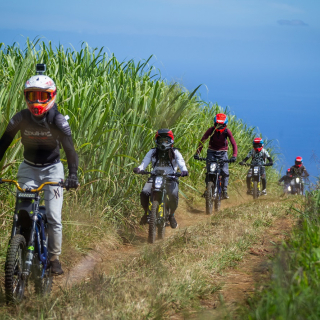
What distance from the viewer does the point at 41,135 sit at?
4379mm

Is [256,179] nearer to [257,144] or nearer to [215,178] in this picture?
[257,144]

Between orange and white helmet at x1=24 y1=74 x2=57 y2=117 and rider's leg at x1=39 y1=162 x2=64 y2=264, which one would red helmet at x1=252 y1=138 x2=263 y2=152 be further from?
orange and white helmet at x1=24 y1=74 x2=57 y2=117

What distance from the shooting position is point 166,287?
4.04m

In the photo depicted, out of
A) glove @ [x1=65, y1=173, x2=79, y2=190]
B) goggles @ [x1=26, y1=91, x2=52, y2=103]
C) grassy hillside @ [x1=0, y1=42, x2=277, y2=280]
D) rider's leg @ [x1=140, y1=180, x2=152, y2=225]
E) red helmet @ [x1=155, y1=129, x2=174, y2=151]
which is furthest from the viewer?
red helmet @ [x1=155, y1=129, x2=174, y2=151]

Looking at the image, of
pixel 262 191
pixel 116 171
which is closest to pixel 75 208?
pixel 116 171

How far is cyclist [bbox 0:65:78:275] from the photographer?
170 inches

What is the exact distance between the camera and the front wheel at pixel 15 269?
3.84m

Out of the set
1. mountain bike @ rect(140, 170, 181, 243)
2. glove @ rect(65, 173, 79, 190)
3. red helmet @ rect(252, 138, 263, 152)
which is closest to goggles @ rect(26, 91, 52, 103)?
glove @ rect(65, 173, 79, 190)

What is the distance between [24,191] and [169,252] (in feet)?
6.70

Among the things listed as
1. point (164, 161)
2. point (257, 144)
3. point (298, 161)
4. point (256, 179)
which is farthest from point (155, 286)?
point (298, 161)

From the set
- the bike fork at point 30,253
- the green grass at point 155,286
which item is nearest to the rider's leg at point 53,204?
the bike fork at point 30,253

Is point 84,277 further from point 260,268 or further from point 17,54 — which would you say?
point 17,54

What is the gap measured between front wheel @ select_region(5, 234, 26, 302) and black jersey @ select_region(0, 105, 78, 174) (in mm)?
789

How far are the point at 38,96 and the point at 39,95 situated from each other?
13mm
